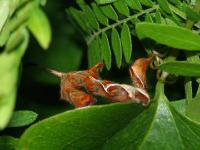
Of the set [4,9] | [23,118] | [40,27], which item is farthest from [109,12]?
[40,27]

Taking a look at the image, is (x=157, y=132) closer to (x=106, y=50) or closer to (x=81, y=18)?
(x=106, y=50)

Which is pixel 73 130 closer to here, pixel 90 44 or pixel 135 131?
pixel 135 131

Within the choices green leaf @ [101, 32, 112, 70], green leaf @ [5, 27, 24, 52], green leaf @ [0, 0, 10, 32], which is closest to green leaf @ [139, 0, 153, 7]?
green leaf @ [101, 32, 112, 70]

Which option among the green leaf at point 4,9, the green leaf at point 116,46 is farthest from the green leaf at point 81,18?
the green leaf at point 4,9

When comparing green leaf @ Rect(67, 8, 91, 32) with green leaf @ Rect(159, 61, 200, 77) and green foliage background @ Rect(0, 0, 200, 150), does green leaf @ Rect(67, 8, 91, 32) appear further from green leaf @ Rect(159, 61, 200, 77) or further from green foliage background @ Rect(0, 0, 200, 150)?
green leaf @ Rect(159, 61, 200, 77)

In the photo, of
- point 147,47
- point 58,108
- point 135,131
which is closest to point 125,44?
point 147,47

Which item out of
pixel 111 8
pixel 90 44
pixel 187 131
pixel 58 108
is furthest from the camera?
pixel 58 108
